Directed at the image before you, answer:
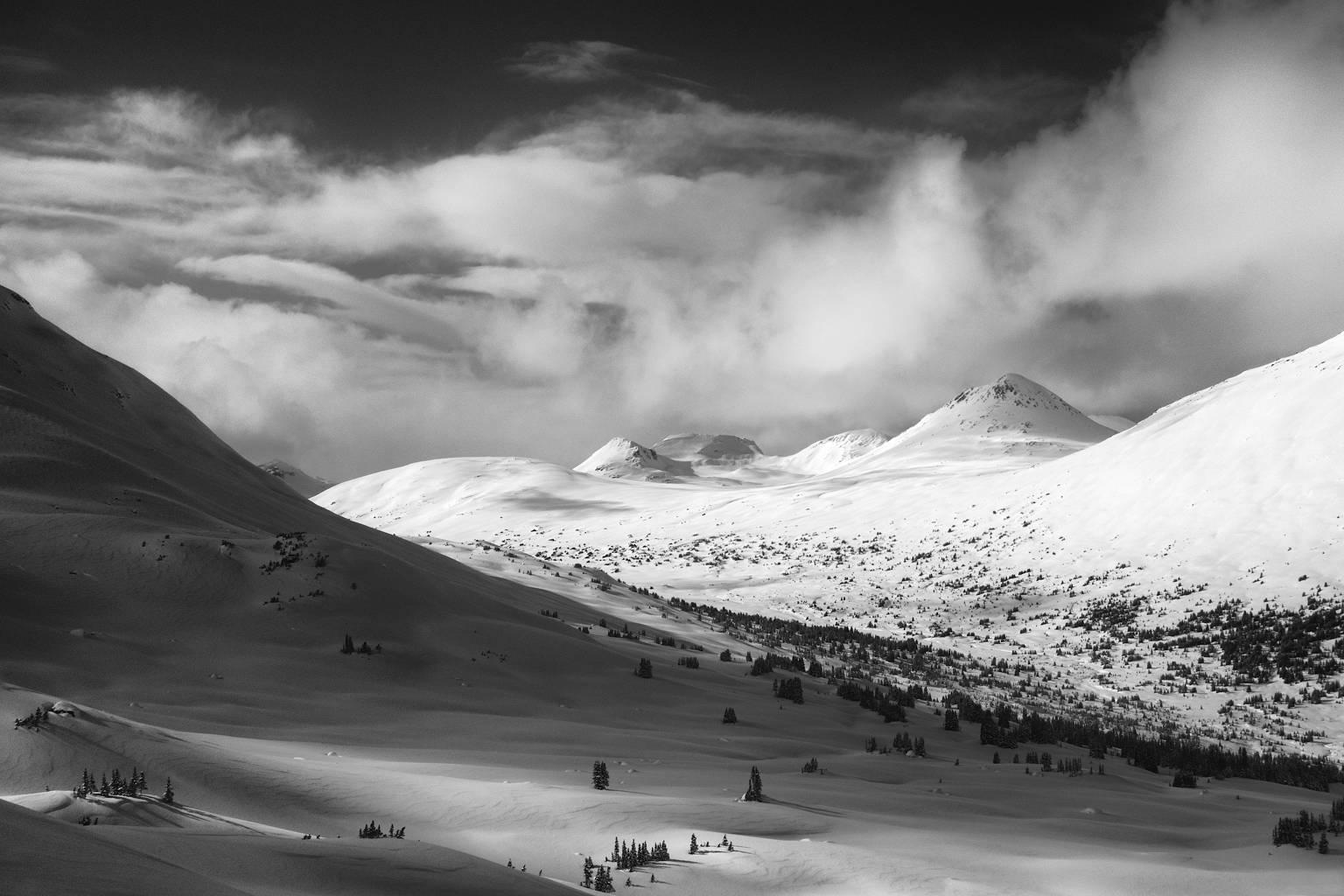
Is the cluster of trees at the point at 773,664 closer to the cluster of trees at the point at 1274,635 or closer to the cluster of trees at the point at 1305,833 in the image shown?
the cluster of trees at the point at 1305,833

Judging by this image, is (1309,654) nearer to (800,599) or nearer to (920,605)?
(920,605)

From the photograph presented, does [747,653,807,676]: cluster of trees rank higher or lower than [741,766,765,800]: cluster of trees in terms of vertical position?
higher

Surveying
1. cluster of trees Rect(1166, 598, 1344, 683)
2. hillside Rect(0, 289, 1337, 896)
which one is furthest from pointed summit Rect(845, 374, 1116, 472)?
hillside Rect(0, 289, 1337, 896)

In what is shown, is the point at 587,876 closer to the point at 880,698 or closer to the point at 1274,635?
the point at 880,698

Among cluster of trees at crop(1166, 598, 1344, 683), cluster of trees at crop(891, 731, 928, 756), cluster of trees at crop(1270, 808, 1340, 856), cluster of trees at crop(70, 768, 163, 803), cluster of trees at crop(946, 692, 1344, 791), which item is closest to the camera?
cluster of trees at crop(70, 768, 163, 803)

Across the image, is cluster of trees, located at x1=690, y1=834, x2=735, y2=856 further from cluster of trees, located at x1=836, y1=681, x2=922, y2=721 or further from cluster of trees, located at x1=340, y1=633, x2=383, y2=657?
cluster of trees, located at x1=836, y1=681, x2=922, y2=721
